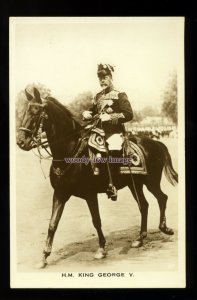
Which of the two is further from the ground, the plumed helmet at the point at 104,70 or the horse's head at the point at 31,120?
the plumed helmet at the point at 104,70

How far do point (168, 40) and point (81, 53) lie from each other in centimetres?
17

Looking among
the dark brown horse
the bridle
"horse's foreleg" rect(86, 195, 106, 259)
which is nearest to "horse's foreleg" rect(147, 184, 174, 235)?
the dark brown horse

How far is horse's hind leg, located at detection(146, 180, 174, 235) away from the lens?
36.2 inches

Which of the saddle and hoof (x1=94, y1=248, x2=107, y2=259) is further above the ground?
the saddle

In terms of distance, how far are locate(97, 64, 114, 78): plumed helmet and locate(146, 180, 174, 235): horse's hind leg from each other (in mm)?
→ 233

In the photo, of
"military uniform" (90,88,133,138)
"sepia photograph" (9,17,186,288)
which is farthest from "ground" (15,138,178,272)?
"military uniform" (90,88,133,138)

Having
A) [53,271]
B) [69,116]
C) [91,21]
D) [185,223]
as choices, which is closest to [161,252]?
[185,223]

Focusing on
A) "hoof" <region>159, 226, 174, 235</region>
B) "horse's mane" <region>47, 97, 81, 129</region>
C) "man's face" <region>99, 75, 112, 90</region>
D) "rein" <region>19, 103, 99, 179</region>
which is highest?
"man's face" <region>99, 75, 112, 90</region>

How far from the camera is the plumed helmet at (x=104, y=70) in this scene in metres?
0.92

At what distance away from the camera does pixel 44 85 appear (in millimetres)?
916

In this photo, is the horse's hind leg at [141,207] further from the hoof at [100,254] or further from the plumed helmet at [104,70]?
the plumed helmet at [104,70]

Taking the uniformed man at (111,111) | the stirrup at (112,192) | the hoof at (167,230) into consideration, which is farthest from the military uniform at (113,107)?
the hoof at (167,230)

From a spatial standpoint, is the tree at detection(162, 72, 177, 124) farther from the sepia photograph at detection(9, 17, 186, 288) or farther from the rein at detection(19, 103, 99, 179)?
the rein at detection(19, 103, 99, 179)
